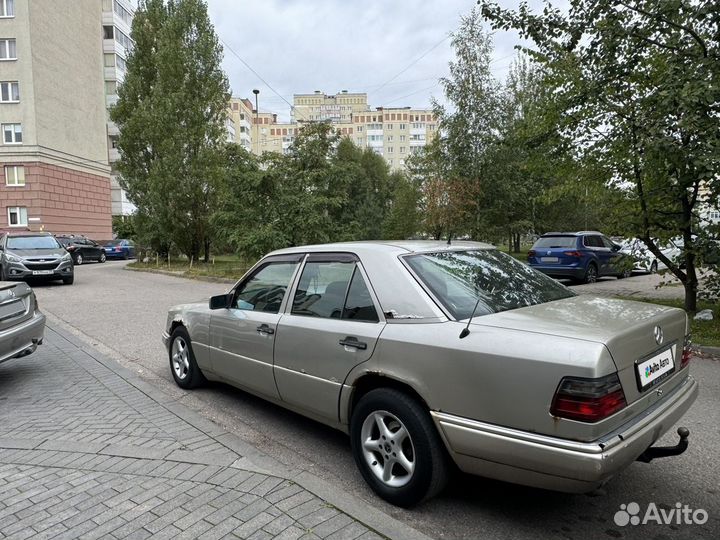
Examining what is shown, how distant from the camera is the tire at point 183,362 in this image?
516cm

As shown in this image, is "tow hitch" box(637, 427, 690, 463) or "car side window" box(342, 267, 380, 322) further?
"car side window" box(342, 267, 380, 322)

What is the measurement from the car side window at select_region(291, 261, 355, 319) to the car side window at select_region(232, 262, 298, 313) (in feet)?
0.68

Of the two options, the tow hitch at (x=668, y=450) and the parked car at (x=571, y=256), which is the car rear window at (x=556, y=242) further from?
the tow hitch at (x=668, y=450)

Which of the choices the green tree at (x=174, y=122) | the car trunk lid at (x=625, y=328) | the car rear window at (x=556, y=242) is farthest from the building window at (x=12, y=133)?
the car trunk lid at (x=625, y=328)

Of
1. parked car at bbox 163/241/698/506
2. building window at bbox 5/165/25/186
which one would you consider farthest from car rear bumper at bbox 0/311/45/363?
building window at bbox 5/165/25/186

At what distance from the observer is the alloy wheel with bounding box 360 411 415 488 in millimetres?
2893

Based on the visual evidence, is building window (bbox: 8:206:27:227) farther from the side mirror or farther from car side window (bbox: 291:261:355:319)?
car side window (bbox: 291:261:355:319)

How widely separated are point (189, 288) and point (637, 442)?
48.3ft

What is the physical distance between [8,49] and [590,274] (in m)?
40.7

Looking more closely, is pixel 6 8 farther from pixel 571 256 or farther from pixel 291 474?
pixel 291 474

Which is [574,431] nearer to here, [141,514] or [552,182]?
[141,514]

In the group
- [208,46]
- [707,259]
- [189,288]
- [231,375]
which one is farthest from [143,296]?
[208,46]

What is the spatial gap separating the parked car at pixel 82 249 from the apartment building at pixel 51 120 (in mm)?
6897

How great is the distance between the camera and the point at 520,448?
242 centimetres
